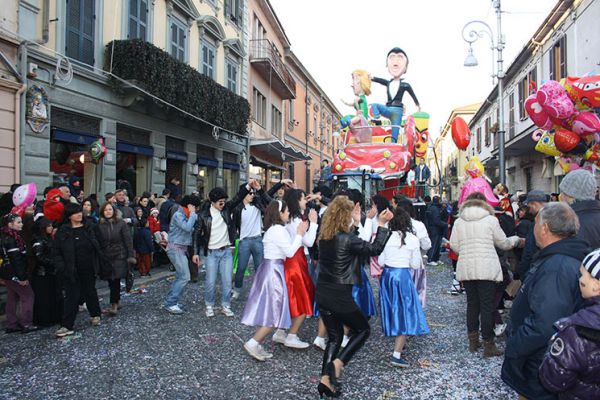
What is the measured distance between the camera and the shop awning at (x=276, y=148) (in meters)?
21.0

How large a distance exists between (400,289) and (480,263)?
2.91ft

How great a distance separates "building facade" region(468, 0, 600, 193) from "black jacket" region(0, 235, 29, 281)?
8.83 metres

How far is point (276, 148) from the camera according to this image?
23156mm

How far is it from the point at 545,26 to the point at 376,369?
685 inches

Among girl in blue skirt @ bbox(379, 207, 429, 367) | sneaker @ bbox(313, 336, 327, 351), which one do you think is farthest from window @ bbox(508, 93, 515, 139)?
sneaker @ bbox(313, 336, 327, 351)

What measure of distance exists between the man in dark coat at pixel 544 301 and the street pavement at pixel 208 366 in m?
1.49

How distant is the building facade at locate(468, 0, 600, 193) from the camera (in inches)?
536

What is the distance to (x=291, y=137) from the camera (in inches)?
1200

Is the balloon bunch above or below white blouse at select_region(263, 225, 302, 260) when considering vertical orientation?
above

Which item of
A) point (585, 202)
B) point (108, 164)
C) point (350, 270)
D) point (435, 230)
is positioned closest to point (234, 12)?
point (108, 164)

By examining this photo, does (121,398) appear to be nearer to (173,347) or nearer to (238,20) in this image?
(173,347)

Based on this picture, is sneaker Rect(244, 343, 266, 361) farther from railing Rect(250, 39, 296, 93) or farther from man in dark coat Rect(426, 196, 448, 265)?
railing Rect(250, 39, 296, 93)

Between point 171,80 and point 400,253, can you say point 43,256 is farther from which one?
point 171,80

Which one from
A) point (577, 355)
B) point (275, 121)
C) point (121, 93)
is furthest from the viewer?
point (275, 121)
